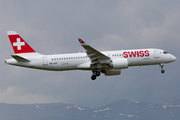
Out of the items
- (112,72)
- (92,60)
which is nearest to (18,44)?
(92,60)

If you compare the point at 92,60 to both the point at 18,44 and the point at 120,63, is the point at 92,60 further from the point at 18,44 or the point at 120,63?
the point at 18,44

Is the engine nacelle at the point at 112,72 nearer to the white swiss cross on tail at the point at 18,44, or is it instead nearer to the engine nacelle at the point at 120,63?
the engine nacelle at the point at 120,63

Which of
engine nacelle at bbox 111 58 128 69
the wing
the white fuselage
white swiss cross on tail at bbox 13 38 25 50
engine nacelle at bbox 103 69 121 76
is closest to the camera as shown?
the wing

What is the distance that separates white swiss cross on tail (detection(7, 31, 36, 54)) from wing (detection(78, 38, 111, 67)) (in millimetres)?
12205

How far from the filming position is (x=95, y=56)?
5350 cm

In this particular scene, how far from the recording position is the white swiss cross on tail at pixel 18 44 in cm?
5822

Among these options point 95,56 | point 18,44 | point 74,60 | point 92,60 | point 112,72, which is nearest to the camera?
point 95,56

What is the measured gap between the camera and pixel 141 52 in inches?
2188

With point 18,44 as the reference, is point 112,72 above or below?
below

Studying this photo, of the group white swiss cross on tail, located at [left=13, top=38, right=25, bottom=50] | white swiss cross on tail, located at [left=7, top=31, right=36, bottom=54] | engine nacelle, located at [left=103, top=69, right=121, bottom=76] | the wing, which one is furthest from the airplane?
engine nacelle, located at [left=103, top=69, right=121, bottom=76]

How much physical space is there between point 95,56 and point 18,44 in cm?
1617

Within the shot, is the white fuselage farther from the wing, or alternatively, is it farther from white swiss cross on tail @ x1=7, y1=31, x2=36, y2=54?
white swiss cross on tail @ x1=7, y1=31, x2=36, y2=54

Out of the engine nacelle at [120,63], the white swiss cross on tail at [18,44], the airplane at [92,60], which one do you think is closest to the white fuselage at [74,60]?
the airplane at [92,60]

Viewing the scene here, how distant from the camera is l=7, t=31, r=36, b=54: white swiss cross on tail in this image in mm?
58219
